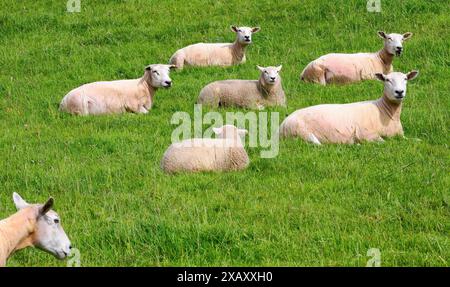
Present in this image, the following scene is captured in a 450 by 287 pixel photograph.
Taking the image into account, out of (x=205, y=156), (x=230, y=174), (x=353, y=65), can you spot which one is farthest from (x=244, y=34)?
(x=230, y=174)

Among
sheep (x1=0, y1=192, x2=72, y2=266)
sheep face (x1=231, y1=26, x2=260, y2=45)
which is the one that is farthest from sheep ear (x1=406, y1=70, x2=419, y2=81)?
sheep (x1=0, y1=192, x2=72, y2=266)

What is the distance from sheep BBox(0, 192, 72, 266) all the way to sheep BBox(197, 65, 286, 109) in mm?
8467

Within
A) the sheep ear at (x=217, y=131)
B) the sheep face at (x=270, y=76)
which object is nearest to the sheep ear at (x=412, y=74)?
the sheep face at (x=270, y=76)

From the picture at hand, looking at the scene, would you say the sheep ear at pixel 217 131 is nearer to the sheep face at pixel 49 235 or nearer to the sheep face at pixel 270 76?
the sheep face at pixel 270 76

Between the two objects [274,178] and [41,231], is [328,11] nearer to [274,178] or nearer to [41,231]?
[274,178]

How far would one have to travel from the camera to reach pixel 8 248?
306 inches

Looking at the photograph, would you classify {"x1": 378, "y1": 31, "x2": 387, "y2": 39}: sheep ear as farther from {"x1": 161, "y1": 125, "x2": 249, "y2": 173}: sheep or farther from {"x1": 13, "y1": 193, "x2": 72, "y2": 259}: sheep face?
{"x1": 13, "y1": 193, "x2": 72, "y2": 259}: sheep face

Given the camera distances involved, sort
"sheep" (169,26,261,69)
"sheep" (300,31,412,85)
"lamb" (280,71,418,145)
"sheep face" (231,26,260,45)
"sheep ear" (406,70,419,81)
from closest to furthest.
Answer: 1. "lamb" (280,71,418,145)
2. "sheep ear" (406,70,419,81)
3. "sheep" (300,31,412,85)
4. "sheep" (169,26,261,69)
5. "sheep face" (231,26,260,45)

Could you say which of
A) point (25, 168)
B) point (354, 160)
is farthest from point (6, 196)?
point (354, 160)

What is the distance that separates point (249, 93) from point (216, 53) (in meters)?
4.17

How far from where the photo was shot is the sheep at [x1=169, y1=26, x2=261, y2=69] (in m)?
20.0

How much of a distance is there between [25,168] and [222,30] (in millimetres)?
11253

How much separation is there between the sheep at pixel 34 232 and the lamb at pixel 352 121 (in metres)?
6.01

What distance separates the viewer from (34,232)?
789 centimetres
